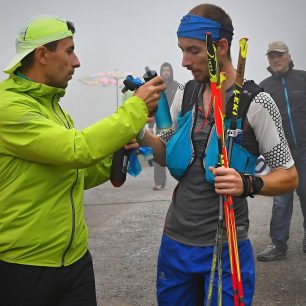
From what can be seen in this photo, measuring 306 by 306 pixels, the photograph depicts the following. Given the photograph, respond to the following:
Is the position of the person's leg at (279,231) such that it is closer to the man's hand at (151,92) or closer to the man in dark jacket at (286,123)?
the man in dark jacket at (286,123)

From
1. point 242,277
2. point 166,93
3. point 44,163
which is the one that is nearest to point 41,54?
point 44,163

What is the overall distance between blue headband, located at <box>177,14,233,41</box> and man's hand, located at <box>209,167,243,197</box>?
2.47ft

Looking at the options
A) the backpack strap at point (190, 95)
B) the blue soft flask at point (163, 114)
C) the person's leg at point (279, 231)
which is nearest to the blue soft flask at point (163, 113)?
the blue soft flask at point (163, 114)

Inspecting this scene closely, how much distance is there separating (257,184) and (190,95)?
709mm

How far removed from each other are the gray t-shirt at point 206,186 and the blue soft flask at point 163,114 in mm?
151

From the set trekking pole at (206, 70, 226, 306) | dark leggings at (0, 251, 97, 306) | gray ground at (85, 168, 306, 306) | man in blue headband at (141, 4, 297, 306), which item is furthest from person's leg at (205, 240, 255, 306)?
gray ground at (85, 168, 306, 306)

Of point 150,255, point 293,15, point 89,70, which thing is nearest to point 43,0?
point 89,70

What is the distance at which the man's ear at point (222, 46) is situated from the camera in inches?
111

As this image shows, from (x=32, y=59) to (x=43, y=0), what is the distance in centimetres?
2457

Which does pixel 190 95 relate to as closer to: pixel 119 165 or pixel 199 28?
pixel 199 28

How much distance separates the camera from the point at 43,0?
2573 cm

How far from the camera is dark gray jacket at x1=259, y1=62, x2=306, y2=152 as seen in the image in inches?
240

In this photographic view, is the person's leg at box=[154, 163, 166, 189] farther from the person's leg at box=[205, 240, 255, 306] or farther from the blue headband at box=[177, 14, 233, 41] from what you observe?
the blue headband at box=[177, 14, 233, 41]

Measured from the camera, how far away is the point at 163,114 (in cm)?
287
